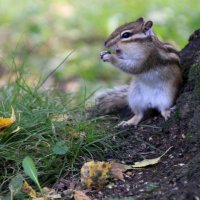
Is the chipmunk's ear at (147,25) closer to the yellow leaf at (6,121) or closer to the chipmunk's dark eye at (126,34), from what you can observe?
the chipmunk's dark eye at (126,34)

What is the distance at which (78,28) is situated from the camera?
1020 cm

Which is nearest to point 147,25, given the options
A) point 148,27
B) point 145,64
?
point 148,27

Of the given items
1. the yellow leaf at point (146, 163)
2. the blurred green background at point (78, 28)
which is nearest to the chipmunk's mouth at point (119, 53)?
the yellow leaf at point (146, 163)

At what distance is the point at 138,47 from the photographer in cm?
476

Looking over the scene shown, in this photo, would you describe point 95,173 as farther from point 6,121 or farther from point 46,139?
point 6,121

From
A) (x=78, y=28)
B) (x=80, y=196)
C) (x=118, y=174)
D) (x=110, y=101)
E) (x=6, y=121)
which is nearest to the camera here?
(x=80, y=196)

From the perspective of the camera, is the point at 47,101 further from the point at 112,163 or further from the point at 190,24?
the point at 190,24

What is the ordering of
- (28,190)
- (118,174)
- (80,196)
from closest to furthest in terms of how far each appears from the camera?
(80,196), (28,190), (118,174)

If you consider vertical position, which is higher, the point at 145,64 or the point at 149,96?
the point at 145,64

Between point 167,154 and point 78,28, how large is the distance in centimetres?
643

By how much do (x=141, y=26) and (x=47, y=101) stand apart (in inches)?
36.3

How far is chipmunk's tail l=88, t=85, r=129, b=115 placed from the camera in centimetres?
512

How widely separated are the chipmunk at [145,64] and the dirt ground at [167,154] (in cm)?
12

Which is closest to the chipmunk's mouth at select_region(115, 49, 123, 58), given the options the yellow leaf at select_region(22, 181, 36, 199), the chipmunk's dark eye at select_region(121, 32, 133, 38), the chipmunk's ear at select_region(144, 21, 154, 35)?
the chipmunk's dark eye at select_region(121, 32, 133, 38)
